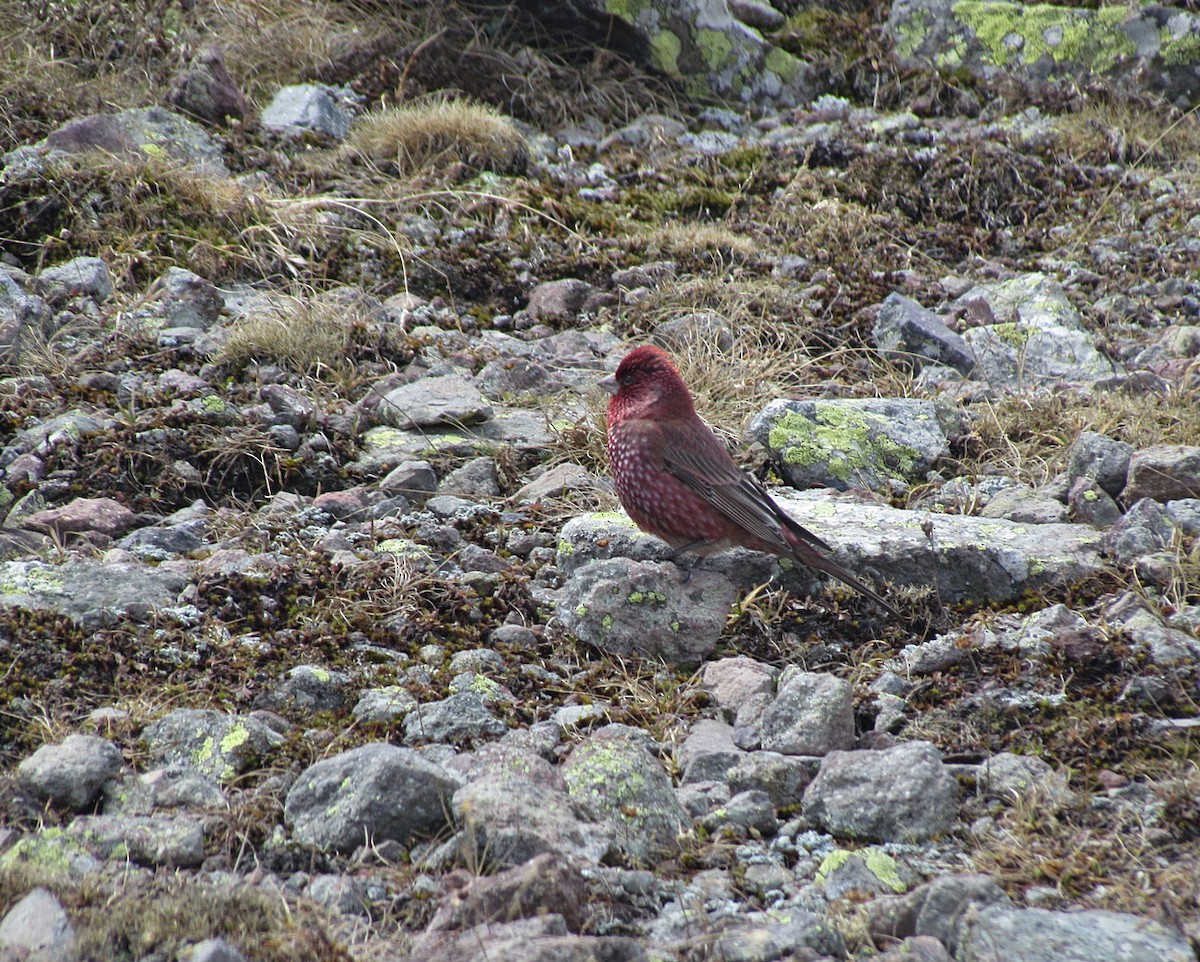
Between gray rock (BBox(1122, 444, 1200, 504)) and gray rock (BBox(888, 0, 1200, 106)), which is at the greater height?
gray rock (BBox(888, 0, 1200, 106))

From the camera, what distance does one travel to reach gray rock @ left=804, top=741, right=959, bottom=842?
3.22 meters

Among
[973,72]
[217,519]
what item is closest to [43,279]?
[217,519]

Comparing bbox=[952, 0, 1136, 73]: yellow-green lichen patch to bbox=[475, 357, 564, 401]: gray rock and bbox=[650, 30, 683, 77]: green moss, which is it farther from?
bbox=[475, 357, 564, 401]: gray rock

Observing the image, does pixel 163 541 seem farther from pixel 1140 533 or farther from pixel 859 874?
pixel 1140 533

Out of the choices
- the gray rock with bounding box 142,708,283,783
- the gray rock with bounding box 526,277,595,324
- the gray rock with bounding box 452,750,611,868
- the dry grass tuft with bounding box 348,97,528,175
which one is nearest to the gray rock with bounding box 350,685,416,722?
the gray rock with bounding box 142,708,283,783

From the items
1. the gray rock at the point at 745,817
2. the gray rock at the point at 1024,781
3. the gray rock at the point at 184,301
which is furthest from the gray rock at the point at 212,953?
the gray rock at the point at 184,301

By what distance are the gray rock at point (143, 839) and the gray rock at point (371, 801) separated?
0.90 ft

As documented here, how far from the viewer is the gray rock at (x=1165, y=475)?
507 cm

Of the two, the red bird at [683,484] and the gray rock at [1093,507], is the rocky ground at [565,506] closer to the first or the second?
the gray rock at [1093,507]

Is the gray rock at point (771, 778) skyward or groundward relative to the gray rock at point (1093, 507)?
groundward

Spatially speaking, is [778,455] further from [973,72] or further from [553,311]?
[973,72]

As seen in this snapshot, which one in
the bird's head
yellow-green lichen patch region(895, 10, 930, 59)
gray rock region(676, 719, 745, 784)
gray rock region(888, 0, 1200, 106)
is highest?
gray rock region(888, 0, 1200, 106)

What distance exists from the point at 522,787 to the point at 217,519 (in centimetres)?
266

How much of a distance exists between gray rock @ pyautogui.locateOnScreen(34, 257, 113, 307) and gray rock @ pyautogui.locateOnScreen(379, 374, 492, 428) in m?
2.14
